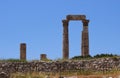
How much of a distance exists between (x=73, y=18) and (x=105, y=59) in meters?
13.6

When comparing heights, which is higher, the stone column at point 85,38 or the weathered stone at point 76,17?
the weathered stone at point 76,17

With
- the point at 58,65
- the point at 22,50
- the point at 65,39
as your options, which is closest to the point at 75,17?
the point at 65,39

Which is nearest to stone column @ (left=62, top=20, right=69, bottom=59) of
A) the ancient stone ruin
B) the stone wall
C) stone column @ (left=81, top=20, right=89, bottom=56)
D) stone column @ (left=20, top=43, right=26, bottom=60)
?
the ancient stone ruin

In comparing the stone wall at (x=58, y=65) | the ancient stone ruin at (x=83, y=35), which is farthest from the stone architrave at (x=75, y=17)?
the stone wall at (x=58, y=65)

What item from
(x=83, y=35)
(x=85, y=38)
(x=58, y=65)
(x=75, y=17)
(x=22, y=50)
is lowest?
(x=58, y=65)

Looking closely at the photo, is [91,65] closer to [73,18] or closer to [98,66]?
[98,66]

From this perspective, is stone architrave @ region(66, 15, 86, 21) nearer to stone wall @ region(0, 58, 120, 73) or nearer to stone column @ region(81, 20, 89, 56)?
stone column @ region(81, 20, 89, 56)

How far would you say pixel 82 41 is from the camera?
59.9 metres

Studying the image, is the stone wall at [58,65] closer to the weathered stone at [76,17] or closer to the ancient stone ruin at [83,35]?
the ancient stone ruin at [83,35]

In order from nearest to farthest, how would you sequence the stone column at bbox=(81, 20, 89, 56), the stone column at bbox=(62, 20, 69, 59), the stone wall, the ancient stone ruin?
the stone wall, the ancient stone ruin, the stone column at bbox=(81, 20, 89, 56), the stone column at bbox=(62, 20, 69, 59)

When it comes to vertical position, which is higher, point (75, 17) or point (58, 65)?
point (75, 17)

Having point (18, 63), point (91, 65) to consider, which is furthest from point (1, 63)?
point (91, 65)

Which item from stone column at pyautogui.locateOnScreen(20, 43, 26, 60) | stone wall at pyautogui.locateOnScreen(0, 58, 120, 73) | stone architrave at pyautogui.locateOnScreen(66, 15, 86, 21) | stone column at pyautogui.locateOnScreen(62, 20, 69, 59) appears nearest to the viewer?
stone wall at pyautogui.locateOnScreen(0, 58, 120, 73)

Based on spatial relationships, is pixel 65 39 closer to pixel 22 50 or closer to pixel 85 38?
pixel 85 38
